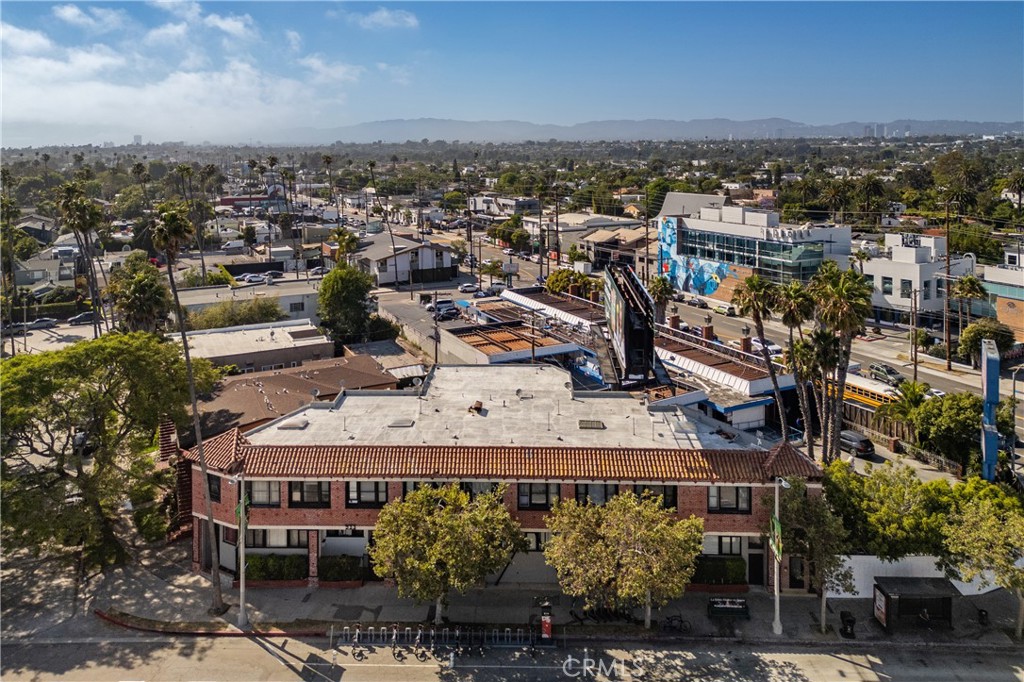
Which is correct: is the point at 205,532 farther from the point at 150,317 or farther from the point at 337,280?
the point at 337,280

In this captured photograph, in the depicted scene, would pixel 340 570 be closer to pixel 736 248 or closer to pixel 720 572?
pixel 720 572

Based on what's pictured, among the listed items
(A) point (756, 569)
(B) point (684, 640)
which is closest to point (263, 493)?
(B) point (684, 640)

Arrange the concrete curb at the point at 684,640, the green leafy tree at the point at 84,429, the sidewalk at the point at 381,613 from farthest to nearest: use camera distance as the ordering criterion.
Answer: the green leafy tree at the point at 84,429
the sidewalk at the point at 381,613
the concrete curb at the point at 684,640

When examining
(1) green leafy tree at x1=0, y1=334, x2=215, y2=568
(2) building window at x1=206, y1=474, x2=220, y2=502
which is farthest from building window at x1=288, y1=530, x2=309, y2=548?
(1) green leafy tree at x1=0, y1=334, x2=215, y2=568

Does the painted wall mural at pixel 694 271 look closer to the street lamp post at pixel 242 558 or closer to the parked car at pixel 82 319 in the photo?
the parked car at pixel 82 319

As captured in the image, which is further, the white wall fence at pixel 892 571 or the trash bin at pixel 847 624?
the white wall fence at pixel 892 571

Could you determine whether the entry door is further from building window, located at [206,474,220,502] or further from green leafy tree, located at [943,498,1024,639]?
building window, located at [206,474,220,502]

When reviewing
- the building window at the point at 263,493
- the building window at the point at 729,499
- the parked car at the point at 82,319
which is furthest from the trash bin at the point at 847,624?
the parked car at the point at 82,319

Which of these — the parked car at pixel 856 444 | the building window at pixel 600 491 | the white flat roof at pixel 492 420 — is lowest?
the parked car at pixel 856 444

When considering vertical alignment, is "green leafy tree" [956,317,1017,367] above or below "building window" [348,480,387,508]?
above
